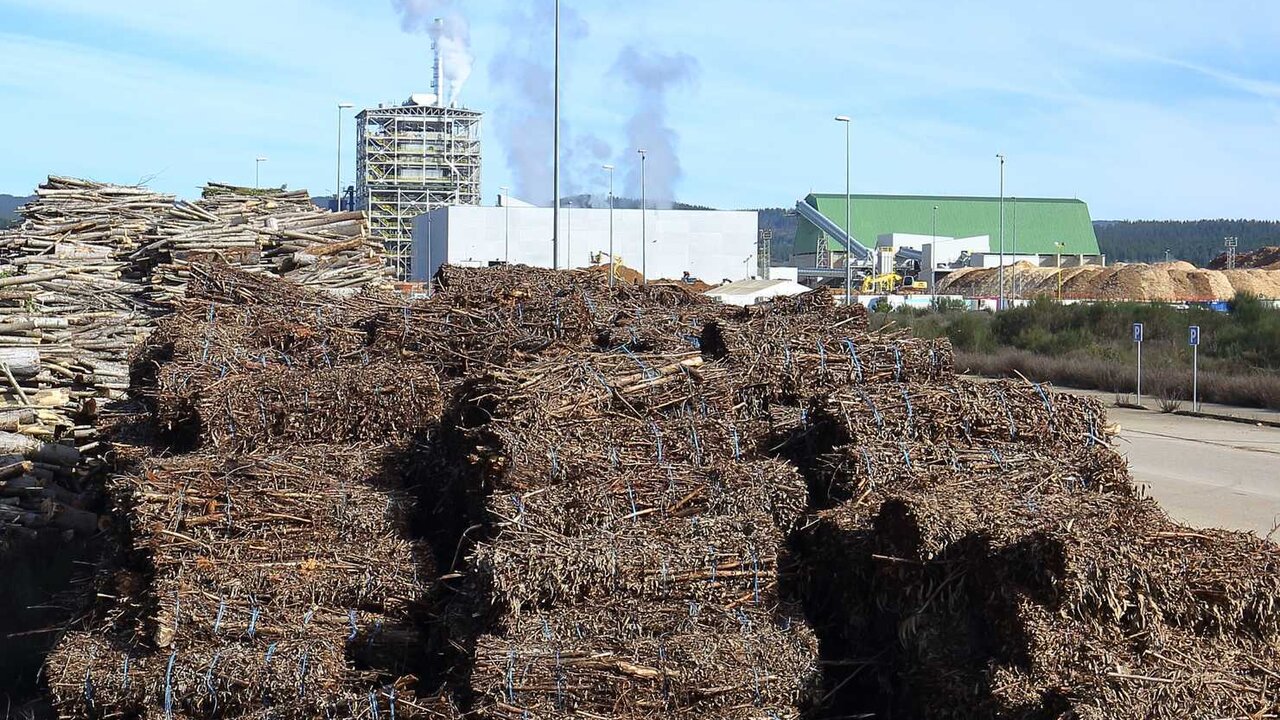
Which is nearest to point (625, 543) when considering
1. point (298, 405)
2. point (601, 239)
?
point (298, 405)

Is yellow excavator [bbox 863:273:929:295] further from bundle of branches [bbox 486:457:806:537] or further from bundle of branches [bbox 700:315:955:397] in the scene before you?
bundle of branches [bbox 486:457:806:537]

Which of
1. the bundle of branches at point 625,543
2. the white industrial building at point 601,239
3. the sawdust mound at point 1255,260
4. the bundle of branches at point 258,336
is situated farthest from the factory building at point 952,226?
the bundle of branches at point 625,543

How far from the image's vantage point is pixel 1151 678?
5.24m

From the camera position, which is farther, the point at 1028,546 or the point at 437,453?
the point at 437,453

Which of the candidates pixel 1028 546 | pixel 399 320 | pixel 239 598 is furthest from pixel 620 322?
pixel 1028 546

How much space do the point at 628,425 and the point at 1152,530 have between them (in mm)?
2834

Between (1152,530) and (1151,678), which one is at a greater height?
(1152,530)

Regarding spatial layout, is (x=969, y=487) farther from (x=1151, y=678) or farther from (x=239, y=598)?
(x=239, y=598)

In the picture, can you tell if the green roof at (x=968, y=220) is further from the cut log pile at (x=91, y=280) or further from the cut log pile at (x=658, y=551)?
the cut log pile at (x=658, y=551)

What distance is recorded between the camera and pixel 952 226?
131250mm

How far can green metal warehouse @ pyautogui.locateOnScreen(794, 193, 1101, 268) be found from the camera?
125 metres

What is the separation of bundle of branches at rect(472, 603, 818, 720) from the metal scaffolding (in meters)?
97.5

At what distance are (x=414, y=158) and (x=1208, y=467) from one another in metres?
91.7

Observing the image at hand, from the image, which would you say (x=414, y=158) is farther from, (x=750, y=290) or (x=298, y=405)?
(x=298, y=405)
